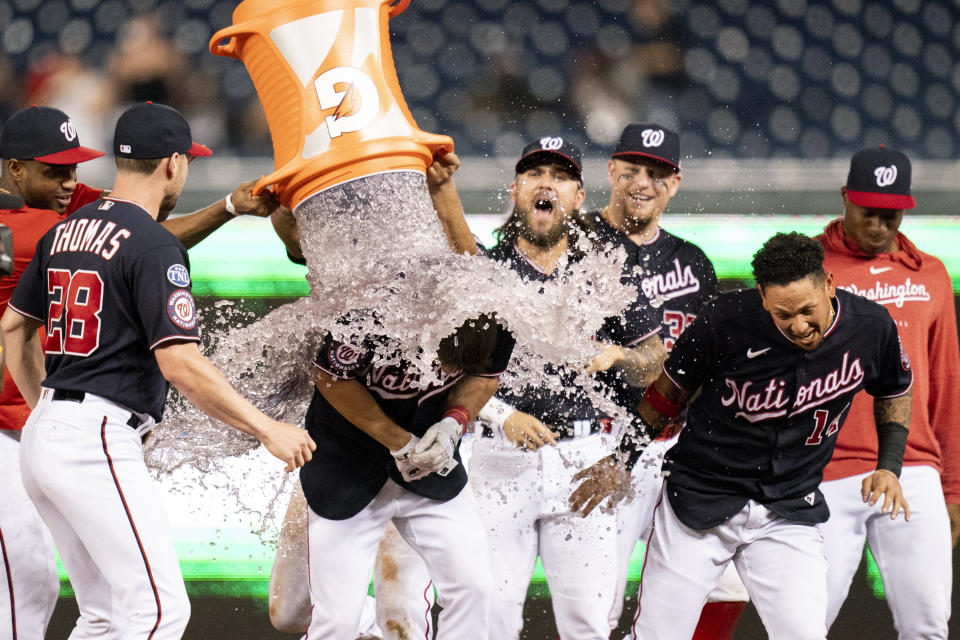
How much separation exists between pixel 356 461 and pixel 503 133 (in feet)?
9.51

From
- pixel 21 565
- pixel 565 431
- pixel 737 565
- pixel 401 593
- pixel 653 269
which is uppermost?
pixel 653 269

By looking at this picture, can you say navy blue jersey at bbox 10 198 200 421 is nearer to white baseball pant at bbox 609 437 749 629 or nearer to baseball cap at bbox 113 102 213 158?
baseball cap at bbox 113 102 213 158

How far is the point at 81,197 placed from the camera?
11.1 feet

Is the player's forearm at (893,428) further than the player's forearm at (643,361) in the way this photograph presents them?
No

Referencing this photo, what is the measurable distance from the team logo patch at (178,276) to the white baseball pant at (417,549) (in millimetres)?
787

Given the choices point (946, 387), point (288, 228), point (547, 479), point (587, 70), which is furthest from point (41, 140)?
point (587, 70)

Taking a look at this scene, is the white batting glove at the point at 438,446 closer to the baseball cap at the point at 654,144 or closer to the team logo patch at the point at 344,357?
the team logo patch at the point at 344,357

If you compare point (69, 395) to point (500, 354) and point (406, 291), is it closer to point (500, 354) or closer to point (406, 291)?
point (406, 291)

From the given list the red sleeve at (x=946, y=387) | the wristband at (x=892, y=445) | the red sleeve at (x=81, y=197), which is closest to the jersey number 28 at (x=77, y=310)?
the red sleeve at (x=81, y=197)

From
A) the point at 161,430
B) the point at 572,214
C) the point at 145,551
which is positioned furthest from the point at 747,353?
the point at 161,430

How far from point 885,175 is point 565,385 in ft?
4.25

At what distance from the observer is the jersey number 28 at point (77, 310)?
2.54 meters

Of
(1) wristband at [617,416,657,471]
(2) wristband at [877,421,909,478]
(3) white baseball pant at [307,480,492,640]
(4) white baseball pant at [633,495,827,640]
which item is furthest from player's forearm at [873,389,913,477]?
(3) white baseball pant at [307,480,492,640]

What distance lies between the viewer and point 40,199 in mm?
3264
